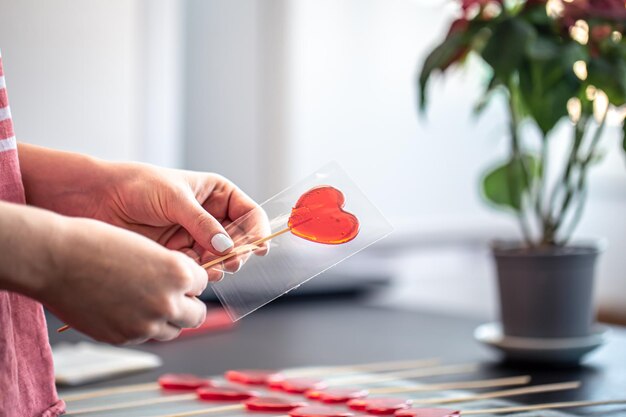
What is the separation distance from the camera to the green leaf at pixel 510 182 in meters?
1.41

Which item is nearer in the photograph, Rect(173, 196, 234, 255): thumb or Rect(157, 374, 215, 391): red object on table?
Rect(173, 196, 234, 255): thumb

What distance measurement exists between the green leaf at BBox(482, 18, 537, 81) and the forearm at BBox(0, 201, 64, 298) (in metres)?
0.80

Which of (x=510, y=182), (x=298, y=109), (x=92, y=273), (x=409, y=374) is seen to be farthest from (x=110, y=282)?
(x=298, y=109)

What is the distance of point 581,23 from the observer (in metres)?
1.32

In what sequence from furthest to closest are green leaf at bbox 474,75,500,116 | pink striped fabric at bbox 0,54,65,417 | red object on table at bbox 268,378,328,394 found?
green leaf at bbox 474,75,500,116 < red object on table at bbox 268,378,328,394 < pink striped fabric at bbox 0,54,65,417

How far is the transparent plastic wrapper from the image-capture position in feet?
3.00

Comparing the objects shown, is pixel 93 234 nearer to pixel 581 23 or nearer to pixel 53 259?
pixel 53 259

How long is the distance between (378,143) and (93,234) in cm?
319

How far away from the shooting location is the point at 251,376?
118 cm

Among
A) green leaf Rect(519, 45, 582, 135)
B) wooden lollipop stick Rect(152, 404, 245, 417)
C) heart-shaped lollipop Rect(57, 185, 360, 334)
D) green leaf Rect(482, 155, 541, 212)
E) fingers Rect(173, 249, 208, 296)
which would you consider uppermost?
green leaf Rect(519, 45, 582, 135)

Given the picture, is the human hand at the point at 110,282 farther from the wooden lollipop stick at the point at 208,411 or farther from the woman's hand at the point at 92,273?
the wooden lollipop stick at the point at 208,411

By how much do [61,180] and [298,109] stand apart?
2582 millimetres

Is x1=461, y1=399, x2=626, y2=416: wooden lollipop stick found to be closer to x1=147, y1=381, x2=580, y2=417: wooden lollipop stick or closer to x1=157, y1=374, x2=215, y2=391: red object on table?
x1=147, y1=381, x2=580, y2=417: wooden lollipop stick

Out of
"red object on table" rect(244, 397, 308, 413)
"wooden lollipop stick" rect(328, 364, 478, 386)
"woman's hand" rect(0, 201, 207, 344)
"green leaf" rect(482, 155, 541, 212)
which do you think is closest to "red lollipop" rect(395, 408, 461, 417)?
"red object on table" rect(244, 397, 308, 413)
